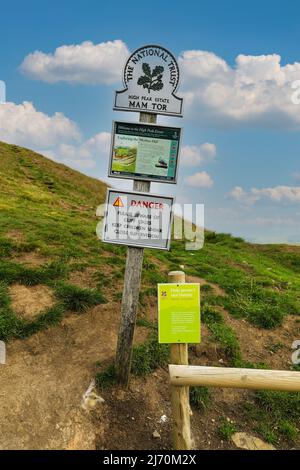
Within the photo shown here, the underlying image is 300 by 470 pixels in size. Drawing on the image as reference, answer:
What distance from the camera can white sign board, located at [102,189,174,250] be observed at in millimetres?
5719

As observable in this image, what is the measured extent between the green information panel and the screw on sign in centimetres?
91

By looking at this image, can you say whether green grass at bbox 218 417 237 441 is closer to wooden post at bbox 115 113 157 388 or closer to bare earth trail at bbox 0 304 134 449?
wooden post at bbox 115 113 157 388

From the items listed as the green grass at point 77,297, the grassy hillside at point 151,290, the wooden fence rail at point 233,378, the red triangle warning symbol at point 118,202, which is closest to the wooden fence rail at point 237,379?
the wooden fence rail at point 233,378

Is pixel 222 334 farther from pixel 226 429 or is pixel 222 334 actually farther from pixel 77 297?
pixel 77 297

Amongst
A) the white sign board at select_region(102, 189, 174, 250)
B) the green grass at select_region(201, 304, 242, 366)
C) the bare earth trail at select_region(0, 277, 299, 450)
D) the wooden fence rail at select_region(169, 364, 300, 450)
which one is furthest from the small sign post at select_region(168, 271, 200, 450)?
the green grass at select_region(201, 304, 242, 366)

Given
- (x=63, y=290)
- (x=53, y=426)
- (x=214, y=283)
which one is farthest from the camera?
(x=214, y=283)

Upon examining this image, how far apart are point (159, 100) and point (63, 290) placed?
4611 millimetres

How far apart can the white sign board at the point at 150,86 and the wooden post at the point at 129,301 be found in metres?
0.18

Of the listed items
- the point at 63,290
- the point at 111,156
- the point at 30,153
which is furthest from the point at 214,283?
the point at 30,153

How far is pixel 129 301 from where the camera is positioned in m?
5.88

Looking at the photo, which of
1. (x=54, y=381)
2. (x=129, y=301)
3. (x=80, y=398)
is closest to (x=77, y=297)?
(x=54, y=381)

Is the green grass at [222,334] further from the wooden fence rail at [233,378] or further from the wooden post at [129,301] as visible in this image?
the wooden fence rail at [233,378]

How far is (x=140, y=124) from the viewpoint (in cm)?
555
